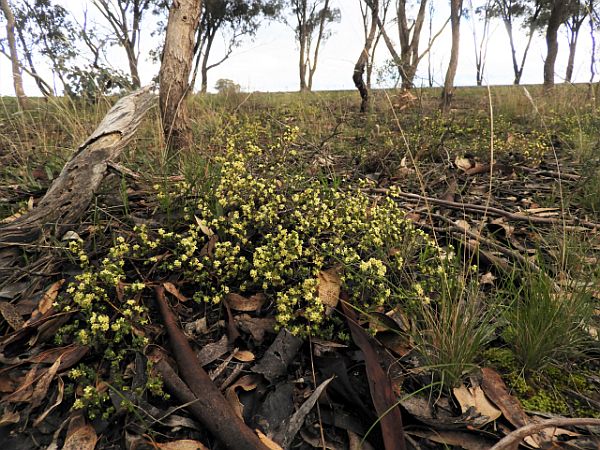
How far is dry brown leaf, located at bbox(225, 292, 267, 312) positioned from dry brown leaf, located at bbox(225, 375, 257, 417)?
36cm

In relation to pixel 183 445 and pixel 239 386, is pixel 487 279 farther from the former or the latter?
pixel 183 445

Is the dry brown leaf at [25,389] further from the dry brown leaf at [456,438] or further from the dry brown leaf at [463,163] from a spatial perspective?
the dry brown leaf at [463,163]

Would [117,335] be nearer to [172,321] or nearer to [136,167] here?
[172,321]

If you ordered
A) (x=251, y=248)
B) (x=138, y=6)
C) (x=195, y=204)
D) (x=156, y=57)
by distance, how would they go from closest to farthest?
1. (x=251, y=248)
2. (x=195, y=204)
3. (x=138, y=6)
4. (x=156, y=57)

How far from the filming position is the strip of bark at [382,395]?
1349 millimetres

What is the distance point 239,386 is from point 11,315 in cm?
115

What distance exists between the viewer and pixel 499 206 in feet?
9.68

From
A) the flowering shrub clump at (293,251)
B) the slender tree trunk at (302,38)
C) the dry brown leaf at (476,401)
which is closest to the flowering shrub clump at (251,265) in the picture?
the flowering shrub clump at (293,251)

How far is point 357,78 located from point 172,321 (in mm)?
5664

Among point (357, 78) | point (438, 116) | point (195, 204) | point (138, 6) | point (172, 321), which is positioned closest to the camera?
point (172, 321)

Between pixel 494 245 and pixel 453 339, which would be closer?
pixel 453 339

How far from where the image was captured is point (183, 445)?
4.52 ft

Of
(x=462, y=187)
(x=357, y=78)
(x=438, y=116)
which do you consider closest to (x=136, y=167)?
(x=462, y=187)

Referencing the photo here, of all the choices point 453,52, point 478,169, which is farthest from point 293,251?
point 453,52
